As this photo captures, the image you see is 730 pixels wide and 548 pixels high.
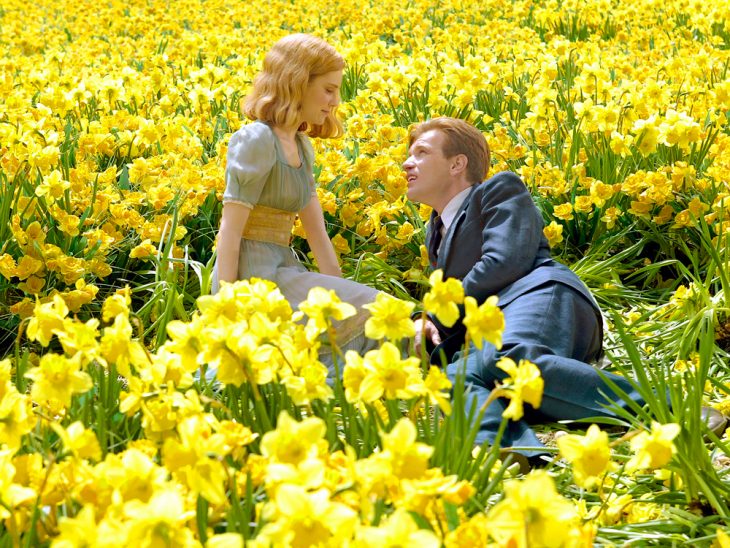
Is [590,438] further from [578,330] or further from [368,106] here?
[368,106]

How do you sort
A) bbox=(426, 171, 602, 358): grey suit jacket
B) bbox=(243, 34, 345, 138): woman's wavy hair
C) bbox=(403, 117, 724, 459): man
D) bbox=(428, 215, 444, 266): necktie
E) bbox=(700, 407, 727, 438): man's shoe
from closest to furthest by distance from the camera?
bbox=(700, 407, 727, 438): man's shoe → bbox=(403, 117, 724, 459): man → bbox=(426, 171, 602, 358): grey suit jacket → bbox=(243, 34, 345, 138): woman's wavy hair → bbox=(428, 215, 444, 266): necktie

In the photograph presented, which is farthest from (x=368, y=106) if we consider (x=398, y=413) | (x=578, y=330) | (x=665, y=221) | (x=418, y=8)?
(x=418, y=8)

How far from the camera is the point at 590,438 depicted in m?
1.50

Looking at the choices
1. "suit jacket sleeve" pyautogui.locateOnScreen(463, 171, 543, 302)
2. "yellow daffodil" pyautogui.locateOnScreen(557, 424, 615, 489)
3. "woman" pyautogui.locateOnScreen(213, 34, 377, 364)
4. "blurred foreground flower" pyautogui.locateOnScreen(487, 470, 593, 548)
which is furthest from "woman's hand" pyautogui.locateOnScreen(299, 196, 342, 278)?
"blurred foreground flower" pyautogui.locateOnScreen(487, 470, 593, 548)

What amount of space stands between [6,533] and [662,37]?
6.64 meters

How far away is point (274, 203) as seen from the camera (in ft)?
10.6

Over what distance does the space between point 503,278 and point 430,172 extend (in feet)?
1.54

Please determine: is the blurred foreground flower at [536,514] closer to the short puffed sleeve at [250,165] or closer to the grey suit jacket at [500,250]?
the grey suit jacket at [500,250]

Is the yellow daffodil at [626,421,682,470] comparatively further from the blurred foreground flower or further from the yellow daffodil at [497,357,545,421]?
the blurred foreground flower

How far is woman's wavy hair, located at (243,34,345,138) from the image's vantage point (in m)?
3.22

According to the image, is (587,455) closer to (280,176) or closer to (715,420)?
(715,420)

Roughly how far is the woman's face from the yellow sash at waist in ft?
1.05

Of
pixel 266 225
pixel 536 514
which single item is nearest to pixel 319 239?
pixel 266 225

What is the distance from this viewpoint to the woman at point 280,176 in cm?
313
